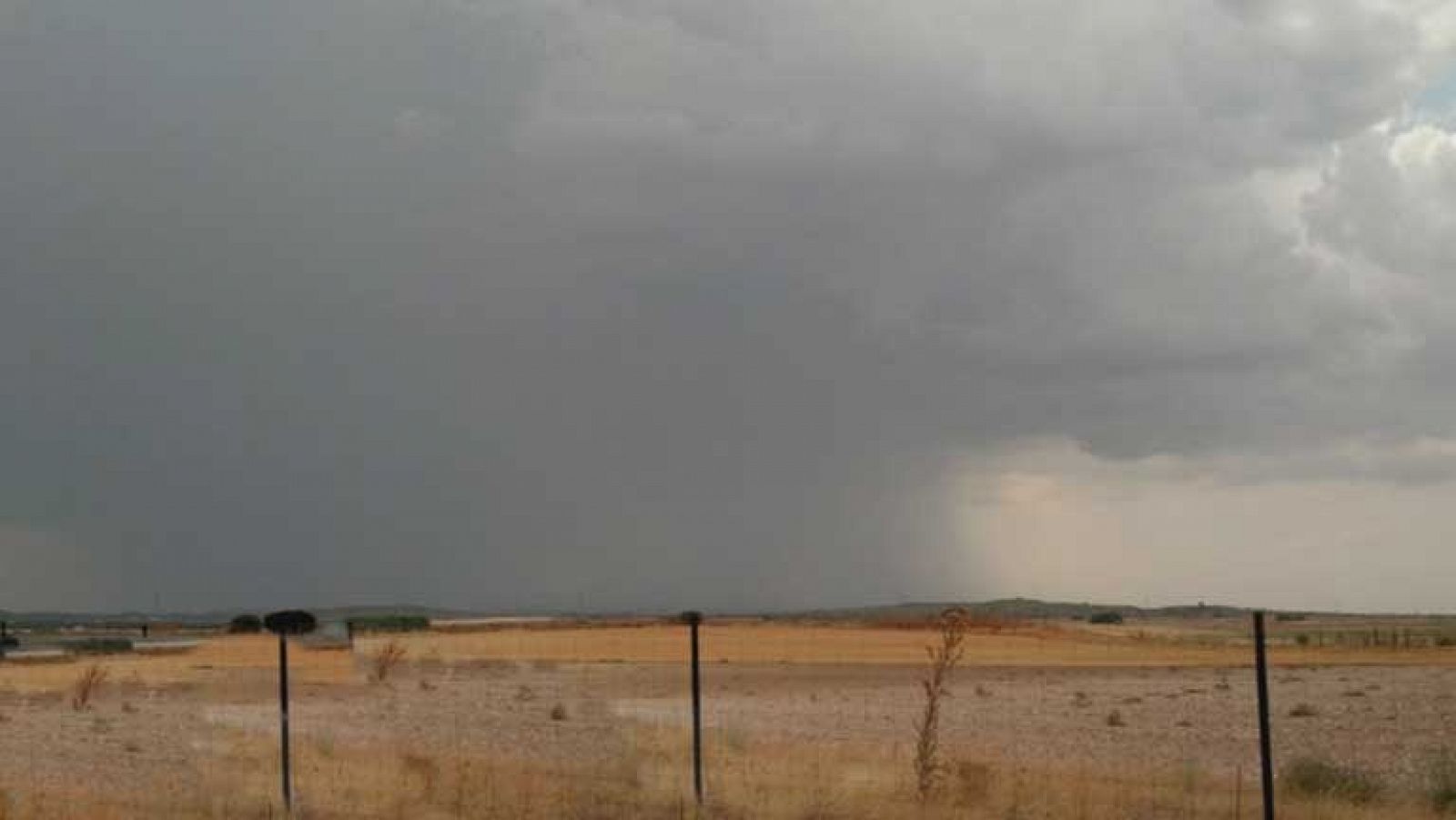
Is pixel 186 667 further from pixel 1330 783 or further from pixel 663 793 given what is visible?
pixel 1330 783

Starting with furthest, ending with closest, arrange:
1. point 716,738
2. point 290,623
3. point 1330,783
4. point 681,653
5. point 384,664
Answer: point 681,653 → point 384,664 → point 716,738 → point 1330,783 → point 290,623

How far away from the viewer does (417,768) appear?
76.2 feet

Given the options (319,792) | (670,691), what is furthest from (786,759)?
(670,691)

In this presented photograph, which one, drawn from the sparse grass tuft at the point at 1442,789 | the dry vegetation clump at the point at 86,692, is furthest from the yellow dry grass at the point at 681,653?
the sparse grass tuft at the point at 1442,789

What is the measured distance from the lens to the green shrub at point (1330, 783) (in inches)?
842

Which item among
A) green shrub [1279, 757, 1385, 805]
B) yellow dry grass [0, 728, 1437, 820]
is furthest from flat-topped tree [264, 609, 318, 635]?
green shrub [1279, 757, 1385, 805]

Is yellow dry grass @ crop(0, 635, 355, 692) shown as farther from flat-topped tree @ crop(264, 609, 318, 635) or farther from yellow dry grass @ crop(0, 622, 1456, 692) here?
flat-topped tree @ crop(264, 609, 318, 635)

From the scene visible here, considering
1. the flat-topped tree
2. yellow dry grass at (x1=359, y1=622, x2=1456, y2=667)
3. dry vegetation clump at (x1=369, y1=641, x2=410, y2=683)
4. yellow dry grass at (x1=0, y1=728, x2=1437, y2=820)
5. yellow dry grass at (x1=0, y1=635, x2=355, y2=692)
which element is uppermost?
the flat-topped tree

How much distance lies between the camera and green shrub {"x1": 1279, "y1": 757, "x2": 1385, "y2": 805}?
Answer: 21375mm

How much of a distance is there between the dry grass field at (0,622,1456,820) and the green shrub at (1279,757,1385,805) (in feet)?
0.20

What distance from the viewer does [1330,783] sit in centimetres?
2230

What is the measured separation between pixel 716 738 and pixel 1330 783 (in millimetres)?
11504

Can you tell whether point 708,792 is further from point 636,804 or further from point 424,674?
point 424,674

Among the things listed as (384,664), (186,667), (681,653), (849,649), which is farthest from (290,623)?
(849,649)
